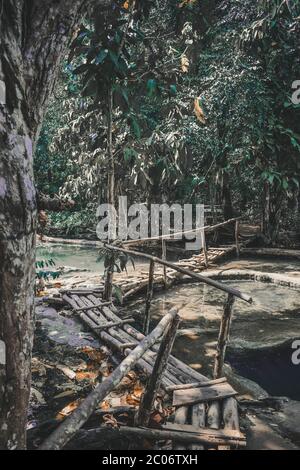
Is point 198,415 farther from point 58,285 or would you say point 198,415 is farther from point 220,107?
point 220,107

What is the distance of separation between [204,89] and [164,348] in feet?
35.4

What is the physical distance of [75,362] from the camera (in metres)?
5.07

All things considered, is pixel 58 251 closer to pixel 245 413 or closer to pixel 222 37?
pixel 222 37

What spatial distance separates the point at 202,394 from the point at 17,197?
2.90 meters

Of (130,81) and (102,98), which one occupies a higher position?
(130,81)

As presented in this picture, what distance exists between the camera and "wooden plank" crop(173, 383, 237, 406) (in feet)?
12.1

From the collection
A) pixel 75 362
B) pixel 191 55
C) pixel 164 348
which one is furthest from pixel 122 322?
pixel 191 55

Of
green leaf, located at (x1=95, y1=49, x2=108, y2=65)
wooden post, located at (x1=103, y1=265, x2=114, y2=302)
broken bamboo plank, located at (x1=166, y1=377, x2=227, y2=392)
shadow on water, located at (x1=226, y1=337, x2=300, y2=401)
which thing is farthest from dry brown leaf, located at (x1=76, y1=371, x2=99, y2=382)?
green leaf, located at (x1=95, y1=49, x2=108, y2=65)

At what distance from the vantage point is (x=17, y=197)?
1.75m

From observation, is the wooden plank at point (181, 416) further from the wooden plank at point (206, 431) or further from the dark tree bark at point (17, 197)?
the dark tree bark at point (17, 197)

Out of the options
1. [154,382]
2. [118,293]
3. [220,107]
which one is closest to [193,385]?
[154,382]

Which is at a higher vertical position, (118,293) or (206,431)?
(118,293)

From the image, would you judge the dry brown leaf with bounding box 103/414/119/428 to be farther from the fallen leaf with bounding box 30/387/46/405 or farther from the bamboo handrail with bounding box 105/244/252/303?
the bamboo handrail with bounding box 105/244/252/303

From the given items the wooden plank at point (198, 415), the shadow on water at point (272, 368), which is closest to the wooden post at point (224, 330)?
the wooden plank at point (198, 415)
